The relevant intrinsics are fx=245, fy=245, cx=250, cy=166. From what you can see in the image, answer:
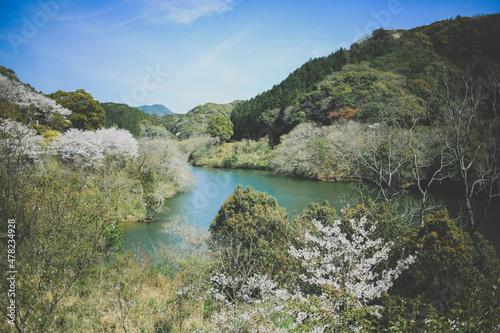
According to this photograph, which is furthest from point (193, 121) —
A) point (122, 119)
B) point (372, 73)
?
point (372, 73)

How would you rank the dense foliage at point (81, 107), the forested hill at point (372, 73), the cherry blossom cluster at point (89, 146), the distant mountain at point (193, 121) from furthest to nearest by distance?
the distant mountain at point (193, 121)
the forested hill at point (372, 73)
the dense foliage at point (81, 107)
the cherry blossom cluster at point (89, 146)

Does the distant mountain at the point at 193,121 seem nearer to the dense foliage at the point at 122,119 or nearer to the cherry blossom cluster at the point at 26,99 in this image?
the dense foliage at the point at 122,119

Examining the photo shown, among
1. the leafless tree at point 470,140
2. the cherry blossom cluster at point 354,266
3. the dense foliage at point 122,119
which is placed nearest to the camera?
the cherry blossom cluster at point 354,266

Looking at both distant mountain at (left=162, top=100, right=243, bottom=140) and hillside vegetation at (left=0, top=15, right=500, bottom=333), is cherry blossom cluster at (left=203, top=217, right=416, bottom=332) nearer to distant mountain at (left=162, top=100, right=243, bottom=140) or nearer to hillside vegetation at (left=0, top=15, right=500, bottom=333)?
hillside vegetation at (left=0, top=15, right=500, bottom=333)

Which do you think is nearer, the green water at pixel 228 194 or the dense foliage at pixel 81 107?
the green water at pixel 228 194

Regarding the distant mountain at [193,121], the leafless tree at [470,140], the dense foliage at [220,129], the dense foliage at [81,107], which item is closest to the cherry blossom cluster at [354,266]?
the leafless tree at [470,140]

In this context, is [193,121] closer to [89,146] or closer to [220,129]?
[220,129]

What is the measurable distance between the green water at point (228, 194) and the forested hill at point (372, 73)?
9.77m

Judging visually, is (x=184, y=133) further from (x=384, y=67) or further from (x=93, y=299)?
(x=93, y=299)

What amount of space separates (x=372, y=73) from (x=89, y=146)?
115ft

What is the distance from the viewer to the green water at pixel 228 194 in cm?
1311

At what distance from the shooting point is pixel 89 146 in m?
17.3

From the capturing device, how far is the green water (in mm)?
13109

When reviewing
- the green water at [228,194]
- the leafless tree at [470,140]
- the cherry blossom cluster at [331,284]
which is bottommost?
the green water at [228,194]
